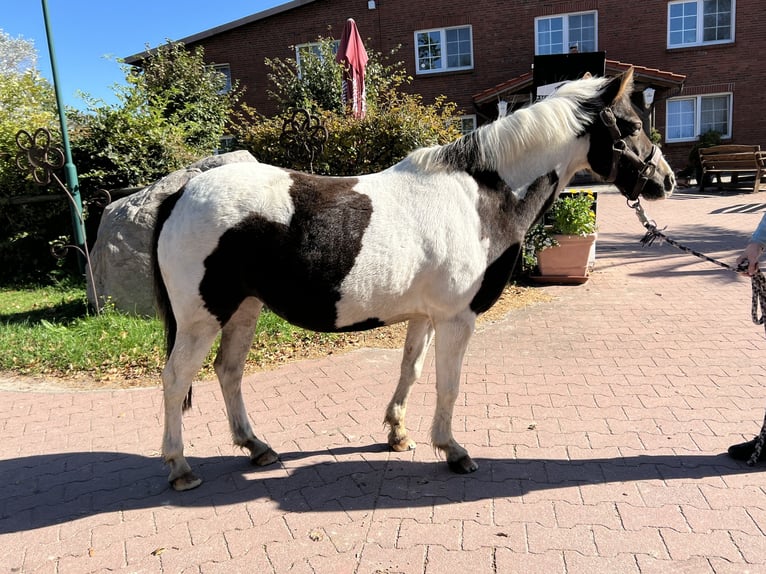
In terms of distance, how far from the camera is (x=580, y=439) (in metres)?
3.41

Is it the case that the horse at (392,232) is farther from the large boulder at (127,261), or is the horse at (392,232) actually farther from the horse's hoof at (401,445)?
the large boulder at (127,261)

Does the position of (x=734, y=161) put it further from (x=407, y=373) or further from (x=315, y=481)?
(x=315, y=481)

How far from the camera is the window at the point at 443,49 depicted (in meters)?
20.3

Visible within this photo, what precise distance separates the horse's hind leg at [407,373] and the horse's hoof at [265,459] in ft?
2.47

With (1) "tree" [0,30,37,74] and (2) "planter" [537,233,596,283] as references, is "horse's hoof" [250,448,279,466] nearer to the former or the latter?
(2) "planter" [537,233,596,283]

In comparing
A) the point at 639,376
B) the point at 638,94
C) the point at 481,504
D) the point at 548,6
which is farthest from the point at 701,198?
the point at 481,504

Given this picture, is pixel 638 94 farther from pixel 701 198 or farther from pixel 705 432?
pixel 705 432

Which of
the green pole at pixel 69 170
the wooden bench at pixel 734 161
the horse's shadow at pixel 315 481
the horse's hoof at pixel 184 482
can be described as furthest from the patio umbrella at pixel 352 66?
the wooden bench at pixel 734 161

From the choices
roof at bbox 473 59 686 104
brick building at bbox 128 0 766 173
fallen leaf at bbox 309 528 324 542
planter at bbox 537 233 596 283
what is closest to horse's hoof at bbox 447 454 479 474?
fallen leaf at bbox 309 528 324 542

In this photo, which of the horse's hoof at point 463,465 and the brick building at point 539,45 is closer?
the horse's hoof at point 463,465

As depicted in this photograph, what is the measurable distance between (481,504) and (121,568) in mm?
1784

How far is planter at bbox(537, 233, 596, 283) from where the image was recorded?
272 inches

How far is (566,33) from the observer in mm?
Answer: 19516

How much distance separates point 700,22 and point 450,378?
21.7 metres
